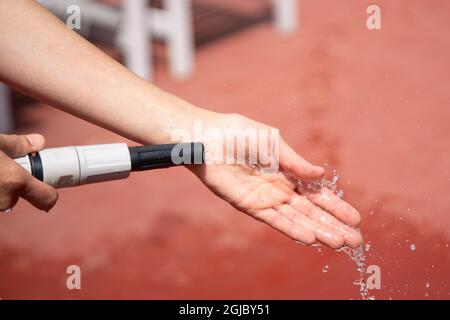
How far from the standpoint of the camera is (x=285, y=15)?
13.0 feet

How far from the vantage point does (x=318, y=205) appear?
1.46 m

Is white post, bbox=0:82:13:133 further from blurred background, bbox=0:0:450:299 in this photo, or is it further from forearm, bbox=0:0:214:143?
forearm, bbox=0:0:214:143

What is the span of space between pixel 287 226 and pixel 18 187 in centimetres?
51

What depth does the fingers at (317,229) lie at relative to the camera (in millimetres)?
1392

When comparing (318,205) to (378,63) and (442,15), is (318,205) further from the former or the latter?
(442,15)

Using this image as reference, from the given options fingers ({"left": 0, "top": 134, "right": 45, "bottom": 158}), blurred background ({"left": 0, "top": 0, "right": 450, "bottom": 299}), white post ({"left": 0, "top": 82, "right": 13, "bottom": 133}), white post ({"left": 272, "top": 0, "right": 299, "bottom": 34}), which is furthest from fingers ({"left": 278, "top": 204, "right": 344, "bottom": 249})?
white post ({"left": 272, "top": 0, "right": 299, "bottom": 34})

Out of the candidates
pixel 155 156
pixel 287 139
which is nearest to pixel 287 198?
pixel 155 156

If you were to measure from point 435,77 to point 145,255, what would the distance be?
1.75m

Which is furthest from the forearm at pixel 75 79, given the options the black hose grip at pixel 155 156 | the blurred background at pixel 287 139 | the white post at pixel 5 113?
the white post at pixel 5 113

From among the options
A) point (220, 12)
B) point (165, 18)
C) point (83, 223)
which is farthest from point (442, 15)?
point (83, 223)

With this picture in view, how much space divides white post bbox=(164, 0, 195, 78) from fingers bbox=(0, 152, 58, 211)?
2.42 m

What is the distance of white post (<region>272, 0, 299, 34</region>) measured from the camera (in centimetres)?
395

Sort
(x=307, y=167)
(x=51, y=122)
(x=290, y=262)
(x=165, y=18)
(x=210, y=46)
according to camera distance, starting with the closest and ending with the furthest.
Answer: (x=307, y=167) < (x=290, y=262) < (x=51, y=122) < (x=165, y=18) < (x=210, y=46)

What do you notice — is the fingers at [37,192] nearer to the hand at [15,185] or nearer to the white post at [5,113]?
the hand at [15,185]
